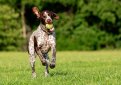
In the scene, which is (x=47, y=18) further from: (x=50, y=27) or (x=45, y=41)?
(x=45, y=41)

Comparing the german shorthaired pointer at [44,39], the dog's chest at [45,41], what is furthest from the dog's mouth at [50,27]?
the dog's chest at [45,41]

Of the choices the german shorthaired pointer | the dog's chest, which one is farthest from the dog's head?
the dog's chest

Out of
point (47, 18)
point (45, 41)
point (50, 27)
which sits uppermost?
point (47, 18)

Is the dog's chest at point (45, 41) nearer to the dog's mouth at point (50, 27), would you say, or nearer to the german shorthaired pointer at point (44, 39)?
the german shorthaired pointer at point (44, 39)

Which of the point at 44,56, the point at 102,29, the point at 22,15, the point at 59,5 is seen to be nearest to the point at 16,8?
the point at 22,15

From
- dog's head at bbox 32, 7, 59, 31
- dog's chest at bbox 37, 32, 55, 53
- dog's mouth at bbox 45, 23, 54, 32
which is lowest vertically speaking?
dog's chest at bbox 37, 32, 55, 53

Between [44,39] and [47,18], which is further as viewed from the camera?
[44,39]

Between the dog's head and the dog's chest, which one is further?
the dog's chest

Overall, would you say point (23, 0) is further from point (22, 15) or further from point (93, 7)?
point (93, 7)

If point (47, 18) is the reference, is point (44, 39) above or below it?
below

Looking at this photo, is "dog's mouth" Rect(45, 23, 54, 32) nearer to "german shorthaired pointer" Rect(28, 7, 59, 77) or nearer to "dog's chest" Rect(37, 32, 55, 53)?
"german shorthaired pointer" Rect(28, 7, 59, 77)

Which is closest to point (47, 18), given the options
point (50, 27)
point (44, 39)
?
point (50, 27)

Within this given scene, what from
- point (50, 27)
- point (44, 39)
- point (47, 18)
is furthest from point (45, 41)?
point (47, 18)

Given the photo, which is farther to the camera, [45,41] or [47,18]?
[45,41]
